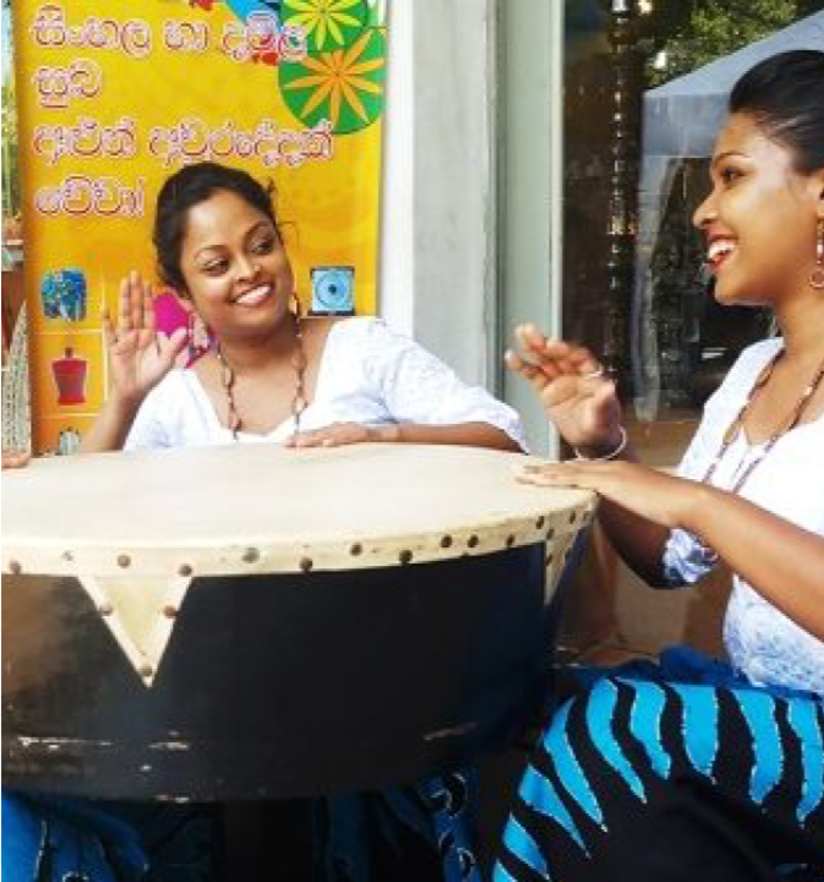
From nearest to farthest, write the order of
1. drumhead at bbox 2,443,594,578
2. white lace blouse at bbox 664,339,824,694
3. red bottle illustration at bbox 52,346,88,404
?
drumhead at bbox 2,443,594,578 → white lace blouse at bbox 664,339,824,694 → red bottle illustration at bbox 52,346,88,404

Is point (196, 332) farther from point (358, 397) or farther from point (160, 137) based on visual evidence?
point (358, 397)

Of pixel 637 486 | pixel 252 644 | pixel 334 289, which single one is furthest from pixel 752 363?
pixel 334 289

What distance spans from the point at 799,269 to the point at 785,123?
20cm

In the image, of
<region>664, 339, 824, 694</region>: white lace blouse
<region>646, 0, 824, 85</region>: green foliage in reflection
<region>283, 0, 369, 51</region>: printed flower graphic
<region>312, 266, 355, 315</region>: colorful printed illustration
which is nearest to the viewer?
<region>664, 339, 824, 694</region>: white lace blouse

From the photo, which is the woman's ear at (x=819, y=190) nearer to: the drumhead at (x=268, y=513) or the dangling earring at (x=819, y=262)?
the dangling earring at (x=819, y=262)

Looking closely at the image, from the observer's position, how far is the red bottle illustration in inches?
134

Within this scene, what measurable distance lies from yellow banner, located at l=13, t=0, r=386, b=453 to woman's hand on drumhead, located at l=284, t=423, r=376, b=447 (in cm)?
140

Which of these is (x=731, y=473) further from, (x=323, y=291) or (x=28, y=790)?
(x=323, y=291)

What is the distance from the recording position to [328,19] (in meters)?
3.64

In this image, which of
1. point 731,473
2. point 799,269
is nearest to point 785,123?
point 799,269

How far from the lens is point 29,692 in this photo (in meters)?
1.42

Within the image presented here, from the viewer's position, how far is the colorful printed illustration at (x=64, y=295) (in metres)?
3.36

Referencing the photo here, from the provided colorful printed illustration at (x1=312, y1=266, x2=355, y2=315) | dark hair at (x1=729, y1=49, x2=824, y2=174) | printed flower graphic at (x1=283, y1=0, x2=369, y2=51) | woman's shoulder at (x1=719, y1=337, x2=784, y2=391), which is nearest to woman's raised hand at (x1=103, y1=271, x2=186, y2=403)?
woman's shoulder at (x1=719, y1=337, x2=784, y2=391)

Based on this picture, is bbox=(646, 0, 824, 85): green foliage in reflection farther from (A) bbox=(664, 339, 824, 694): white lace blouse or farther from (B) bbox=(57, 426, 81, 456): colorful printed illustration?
(A) bbox=(664, 339, 824, 694): white lace blouse
